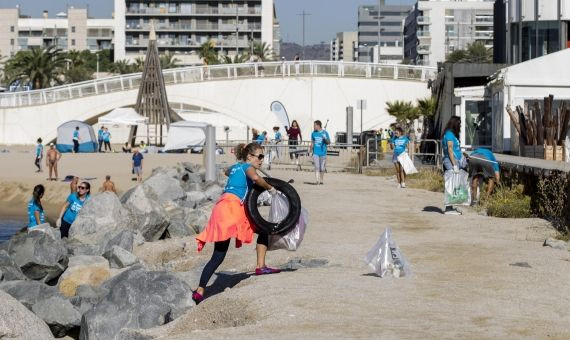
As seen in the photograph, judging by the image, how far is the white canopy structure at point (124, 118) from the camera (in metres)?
60.1

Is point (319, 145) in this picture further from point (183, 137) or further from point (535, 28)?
point (183, 137)

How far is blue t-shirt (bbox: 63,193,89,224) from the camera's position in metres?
22.3

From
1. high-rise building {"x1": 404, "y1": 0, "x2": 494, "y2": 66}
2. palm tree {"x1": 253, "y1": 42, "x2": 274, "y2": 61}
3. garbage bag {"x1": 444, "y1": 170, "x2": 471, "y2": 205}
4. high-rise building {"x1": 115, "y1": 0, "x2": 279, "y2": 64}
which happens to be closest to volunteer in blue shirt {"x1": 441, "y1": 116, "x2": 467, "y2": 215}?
garbage bag {"x1": 444, "y1": 170, "x2": 471, "y2": 205}

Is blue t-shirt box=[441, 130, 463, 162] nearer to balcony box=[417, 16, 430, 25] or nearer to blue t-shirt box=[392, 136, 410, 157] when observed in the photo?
blue t-shirt box=[392, 136, 410, 157]

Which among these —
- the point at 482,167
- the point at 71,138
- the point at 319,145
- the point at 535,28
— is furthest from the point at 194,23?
the point at 482,167

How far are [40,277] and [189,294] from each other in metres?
5.30

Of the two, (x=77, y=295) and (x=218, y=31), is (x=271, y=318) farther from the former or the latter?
(x=218, y=31)

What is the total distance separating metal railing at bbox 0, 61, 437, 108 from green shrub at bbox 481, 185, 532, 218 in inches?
2145

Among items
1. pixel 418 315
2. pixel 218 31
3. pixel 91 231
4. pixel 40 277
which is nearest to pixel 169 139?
pixel 91 231

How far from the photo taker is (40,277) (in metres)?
16.8

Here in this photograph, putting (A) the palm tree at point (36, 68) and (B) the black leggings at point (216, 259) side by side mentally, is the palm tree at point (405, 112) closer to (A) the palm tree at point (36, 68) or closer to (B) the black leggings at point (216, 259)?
(B) the black leggings at point (216, 259)

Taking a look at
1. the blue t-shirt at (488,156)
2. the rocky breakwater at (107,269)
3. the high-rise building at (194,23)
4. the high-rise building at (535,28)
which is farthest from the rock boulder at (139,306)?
the high-rise building at (194,23)

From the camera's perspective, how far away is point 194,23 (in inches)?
5369

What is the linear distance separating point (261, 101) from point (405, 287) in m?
65.9
